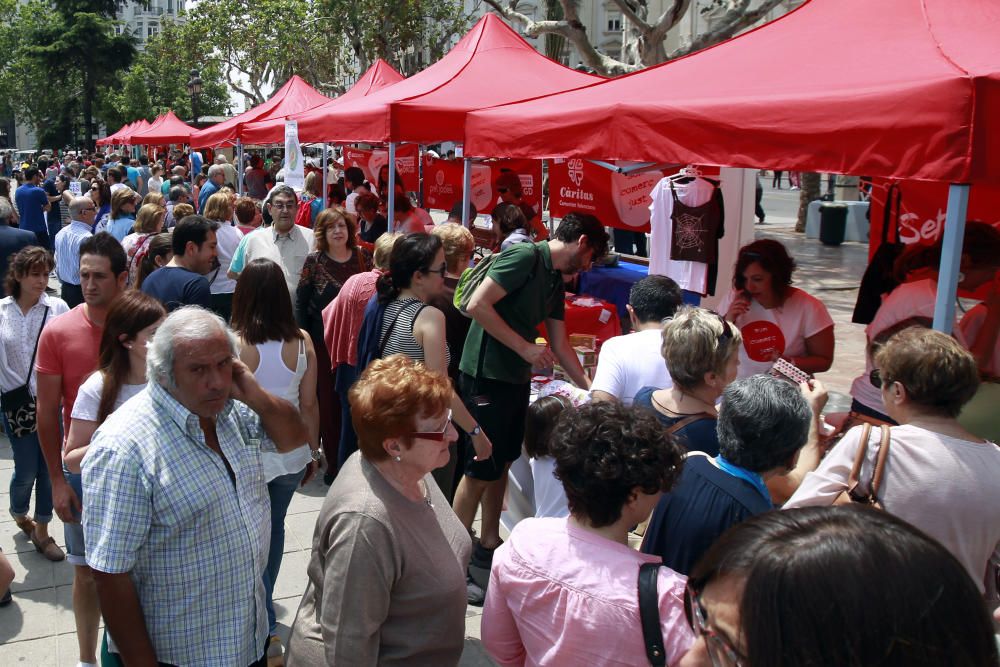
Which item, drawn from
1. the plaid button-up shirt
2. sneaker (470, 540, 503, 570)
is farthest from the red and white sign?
the plaid button-up shirt

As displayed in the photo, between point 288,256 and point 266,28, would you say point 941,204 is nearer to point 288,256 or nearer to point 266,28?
point 288,256

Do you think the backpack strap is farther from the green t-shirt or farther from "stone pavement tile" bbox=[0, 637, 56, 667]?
"stone pavement tile" bbox=[0, 637, 56, 667]

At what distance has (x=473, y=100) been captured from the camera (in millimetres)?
Answer: 7777

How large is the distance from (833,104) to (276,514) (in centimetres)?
277

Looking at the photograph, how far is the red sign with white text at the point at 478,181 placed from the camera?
1018 centimetres

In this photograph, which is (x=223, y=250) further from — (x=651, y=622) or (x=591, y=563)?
(x=651, y=622)

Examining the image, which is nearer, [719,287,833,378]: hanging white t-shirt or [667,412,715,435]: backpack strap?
[667,412,715,435]: backpack strap

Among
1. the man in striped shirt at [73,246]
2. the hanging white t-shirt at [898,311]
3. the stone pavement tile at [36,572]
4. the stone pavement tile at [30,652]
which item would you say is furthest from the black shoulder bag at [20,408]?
the hanging white t-shirt at [898,311]

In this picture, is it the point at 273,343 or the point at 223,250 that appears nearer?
the point at 273,343

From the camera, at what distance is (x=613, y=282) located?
7.27 meters

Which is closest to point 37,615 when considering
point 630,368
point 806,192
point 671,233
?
point 630,368

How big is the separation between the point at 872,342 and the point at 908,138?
3.52 ft

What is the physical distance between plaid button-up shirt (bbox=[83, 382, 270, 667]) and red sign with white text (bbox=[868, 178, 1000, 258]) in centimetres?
455

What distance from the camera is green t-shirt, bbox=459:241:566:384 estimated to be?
3.99 meters
